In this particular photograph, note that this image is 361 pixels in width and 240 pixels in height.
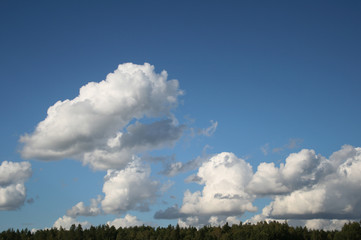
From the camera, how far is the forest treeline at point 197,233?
129 metres

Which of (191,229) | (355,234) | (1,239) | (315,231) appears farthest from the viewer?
(1,239)

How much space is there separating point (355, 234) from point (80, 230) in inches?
4255

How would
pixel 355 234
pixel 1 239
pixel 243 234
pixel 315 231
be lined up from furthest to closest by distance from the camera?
pixel 1 239, pixel 315 231, pixel 243 234, pixel 355 234

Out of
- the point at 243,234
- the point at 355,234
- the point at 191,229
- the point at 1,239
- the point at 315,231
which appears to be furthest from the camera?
the point at 1,239

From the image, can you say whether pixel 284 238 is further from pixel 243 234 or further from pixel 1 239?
pixel 1 239

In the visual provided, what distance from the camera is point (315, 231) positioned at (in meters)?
143

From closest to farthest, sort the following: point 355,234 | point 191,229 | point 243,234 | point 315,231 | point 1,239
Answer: point 355,234, point 243,234, point 315,231, point 191,229, point 1,239

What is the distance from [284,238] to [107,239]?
71.1 m

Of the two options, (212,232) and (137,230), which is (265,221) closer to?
(212,232)

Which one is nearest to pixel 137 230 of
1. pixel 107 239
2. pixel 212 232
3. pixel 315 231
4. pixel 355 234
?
pixel 107 239

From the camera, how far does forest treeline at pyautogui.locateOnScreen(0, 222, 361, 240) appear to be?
129000mm

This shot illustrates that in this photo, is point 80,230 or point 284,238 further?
point 80,230

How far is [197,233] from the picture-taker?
150 m

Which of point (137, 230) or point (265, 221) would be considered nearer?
point (265, 221)
